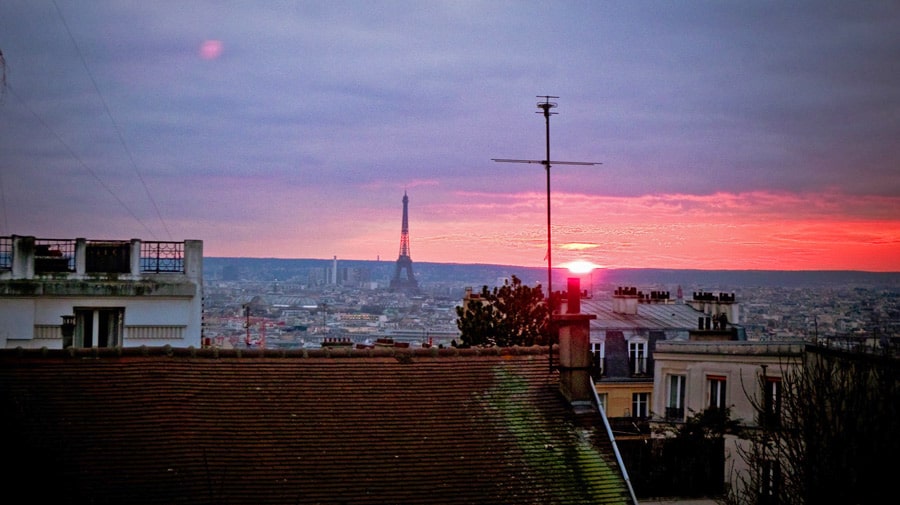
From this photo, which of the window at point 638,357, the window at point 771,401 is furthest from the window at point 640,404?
the window at point 771,401

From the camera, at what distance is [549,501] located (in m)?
15.8

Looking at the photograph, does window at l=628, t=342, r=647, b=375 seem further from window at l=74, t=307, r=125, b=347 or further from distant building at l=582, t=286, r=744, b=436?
window at l=74, t=307, r=125, b=347

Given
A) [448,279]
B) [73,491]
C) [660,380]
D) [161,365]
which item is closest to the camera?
[73,491]

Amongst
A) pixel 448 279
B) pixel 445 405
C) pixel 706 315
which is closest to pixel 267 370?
pixel 445 405

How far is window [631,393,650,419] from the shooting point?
41250 millimetres

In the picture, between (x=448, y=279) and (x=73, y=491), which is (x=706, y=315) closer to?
(x=73, y=491)

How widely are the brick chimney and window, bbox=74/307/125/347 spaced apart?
43.6 feet

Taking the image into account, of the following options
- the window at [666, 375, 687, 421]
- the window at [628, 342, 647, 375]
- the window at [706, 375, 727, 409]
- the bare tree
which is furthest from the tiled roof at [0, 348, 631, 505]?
the window at [628, 342, 647, 375]

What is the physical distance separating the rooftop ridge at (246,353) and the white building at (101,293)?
845 centimetres

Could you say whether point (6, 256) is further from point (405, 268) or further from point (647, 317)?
point (405, 268)

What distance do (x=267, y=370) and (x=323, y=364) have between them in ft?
3.40

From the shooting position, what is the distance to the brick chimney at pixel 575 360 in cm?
1794

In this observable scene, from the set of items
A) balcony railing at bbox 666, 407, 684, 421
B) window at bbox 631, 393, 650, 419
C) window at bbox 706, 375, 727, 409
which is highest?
window at bbox 706, 375, 727, 409

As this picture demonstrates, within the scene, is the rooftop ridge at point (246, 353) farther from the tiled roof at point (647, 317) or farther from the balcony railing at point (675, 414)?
the tiled roof at point (647, 317)
